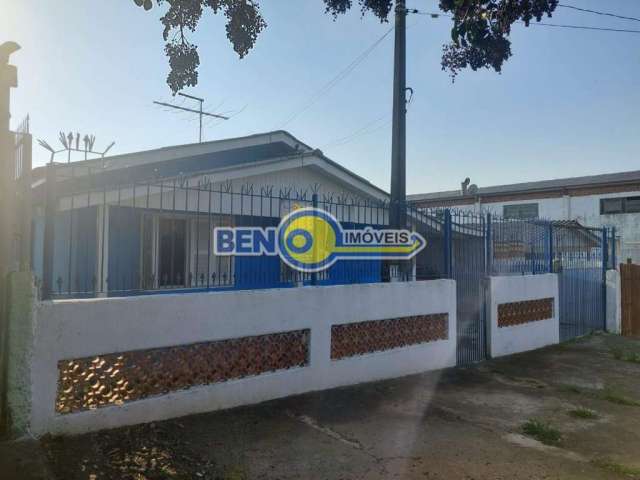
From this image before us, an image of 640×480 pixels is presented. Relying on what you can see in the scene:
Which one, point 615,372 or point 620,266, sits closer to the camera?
point 615,372

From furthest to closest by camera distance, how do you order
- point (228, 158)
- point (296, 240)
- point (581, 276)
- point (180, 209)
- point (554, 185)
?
point (554, 185), point (228, 158), point (581, 276), point (180, 209), point (296, 240)

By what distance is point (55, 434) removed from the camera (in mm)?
3984

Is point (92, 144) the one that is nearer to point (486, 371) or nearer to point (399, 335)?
point (399, 335)

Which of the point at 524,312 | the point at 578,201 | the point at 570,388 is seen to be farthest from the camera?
the point at 578,201

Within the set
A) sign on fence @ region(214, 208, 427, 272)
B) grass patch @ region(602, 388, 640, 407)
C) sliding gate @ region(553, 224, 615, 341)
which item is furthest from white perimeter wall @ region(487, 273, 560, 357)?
sign on fence @ region(214, 208, 427, 272)

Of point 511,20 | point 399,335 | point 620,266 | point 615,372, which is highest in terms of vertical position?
point 511,20

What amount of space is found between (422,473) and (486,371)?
391 cm

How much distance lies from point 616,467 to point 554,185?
2461 cm

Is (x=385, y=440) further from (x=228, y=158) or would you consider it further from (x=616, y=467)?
(x=228, y=158)

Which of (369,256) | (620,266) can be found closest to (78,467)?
(369,256)

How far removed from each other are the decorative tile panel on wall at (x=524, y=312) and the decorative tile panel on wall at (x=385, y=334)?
164cm

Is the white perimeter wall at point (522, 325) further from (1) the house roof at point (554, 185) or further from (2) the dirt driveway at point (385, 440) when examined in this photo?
(1) the house roof at point (554, 185)

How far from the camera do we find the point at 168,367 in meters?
4.70

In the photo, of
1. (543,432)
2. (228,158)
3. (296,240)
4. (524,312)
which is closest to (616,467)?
(543,432)
